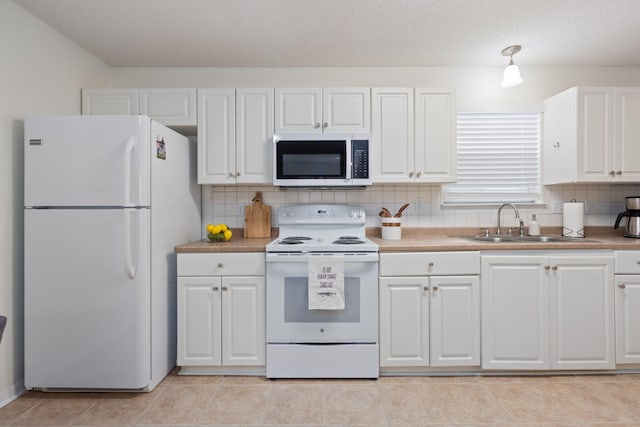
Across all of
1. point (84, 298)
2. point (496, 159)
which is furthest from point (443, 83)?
point (84, 298)

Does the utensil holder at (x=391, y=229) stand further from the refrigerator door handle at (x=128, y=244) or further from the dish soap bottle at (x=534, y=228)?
the refrigerator door handle at (x=128, y=244)

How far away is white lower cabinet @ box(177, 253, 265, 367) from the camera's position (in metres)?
A: 2.28

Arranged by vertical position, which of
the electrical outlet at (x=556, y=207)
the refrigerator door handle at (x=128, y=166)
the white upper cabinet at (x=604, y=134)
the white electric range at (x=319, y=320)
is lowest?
the white electric range at (x=319, y=320)

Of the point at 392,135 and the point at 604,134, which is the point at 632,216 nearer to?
the point at 604,134

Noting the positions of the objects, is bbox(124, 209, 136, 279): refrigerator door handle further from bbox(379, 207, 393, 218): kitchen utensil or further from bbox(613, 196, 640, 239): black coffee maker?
bbox(613, 196, 640, 239): black coffee maker

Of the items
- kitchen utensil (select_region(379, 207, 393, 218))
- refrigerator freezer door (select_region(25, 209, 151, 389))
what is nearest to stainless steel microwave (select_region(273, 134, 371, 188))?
kitchen utensil (select_region(379, 207, 393, 218))

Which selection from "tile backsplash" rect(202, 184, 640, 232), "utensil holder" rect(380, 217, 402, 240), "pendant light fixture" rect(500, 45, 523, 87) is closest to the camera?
"pendant light fixture" rect(500, 45, 523, 87)

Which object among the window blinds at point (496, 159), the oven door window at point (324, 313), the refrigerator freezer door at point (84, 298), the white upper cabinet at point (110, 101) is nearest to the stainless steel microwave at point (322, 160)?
the oven door window at point (324, 313)

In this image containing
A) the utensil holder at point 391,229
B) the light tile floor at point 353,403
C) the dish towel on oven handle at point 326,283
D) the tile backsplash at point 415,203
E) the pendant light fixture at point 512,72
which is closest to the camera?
the light tile floor at point 353,403

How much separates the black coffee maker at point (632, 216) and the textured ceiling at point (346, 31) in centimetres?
116

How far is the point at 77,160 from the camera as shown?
2.00m

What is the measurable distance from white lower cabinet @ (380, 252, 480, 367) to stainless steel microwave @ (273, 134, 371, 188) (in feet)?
2.32

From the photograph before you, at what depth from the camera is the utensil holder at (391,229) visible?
8.94 ft

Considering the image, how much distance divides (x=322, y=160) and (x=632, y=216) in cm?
243
